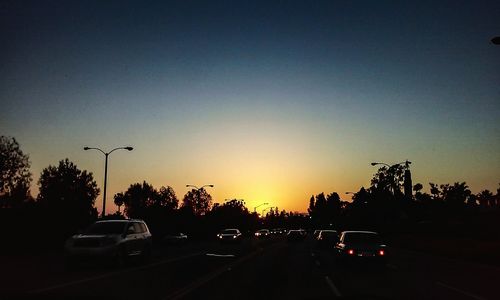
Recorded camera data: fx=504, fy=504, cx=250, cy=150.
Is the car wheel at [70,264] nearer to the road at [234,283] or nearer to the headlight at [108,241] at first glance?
the road at [234,283]

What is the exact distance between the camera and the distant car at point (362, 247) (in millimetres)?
19375

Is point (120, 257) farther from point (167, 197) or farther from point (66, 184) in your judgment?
point (167, 197)

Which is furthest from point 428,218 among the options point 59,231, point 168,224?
point 59,231

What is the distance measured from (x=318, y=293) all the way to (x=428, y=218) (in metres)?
81.1

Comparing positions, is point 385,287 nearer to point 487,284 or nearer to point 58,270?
point 487,284

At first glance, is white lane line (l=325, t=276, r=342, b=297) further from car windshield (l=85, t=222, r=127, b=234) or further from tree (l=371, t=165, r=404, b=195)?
tree (l=371, t=165, r=404, b=195)

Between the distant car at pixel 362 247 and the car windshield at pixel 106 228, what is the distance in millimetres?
9269

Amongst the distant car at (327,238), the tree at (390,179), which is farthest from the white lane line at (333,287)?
the tree at (390,179)

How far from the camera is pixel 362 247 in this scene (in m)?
19.7

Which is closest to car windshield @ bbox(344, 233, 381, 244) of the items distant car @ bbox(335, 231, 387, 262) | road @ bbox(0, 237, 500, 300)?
distant car @ bbox(335, 231, 387, 262)

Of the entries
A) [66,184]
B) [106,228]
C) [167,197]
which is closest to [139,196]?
[167,197]

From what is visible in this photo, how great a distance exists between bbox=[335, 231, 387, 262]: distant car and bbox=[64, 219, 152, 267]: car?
874 cm

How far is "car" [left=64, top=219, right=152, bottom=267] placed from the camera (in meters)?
19.5

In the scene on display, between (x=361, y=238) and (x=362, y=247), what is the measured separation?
1001 mm
